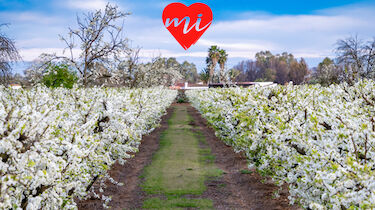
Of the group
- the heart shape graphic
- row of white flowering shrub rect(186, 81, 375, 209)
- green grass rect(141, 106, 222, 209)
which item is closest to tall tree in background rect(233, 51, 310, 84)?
the heart shape graphic

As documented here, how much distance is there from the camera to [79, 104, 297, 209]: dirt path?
9109 millimetres

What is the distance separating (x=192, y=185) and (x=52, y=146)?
636cm

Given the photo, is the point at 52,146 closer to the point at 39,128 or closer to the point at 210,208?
the point at 39,128

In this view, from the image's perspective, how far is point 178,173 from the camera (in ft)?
39.1

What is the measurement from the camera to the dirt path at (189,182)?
911 cm

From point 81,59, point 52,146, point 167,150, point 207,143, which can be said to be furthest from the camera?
point 81,59

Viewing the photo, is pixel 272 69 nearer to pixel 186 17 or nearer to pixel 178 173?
Result: pixel 186 17

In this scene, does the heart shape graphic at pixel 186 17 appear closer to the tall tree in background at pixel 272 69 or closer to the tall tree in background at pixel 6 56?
the tall tree in background at pixel 6 56

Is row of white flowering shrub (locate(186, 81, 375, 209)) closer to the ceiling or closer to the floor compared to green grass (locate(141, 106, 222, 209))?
closer to the ceiling

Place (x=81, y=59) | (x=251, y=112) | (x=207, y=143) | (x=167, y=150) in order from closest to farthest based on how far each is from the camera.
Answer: (x=251, y=112) < (x=167, y=150) < (x=207, y=143) < (x=81, y=59)

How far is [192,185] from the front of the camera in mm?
10594

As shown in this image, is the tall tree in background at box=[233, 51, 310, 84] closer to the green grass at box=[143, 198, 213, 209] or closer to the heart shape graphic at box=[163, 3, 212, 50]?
the heart shape graphic at box=[163, 3, 212, 50]

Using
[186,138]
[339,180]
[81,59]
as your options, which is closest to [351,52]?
[186,138]

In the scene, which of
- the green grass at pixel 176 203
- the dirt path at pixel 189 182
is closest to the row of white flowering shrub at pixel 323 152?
the dirt path at pixel 189 182
